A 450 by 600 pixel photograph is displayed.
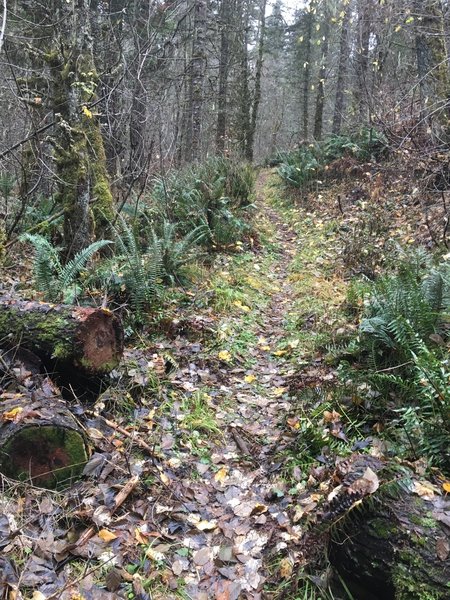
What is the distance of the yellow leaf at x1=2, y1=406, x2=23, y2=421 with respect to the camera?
9.52 feet

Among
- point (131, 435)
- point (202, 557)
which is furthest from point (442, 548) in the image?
point (131, 435)

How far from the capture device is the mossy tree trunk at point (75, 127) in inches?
226

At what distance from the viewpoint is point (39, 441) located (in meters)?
2.89

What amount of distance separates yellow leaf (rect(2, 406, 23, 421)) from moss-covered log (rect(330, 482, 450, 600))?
2052 millimetres

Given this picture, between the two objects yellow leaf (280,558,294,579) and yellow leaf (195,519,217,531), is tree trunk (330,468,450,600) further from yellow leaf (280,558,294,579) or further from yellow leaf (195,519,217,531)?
yellow leaf (195,519,217,531)

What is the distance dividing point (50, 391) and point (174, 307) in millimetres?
2442

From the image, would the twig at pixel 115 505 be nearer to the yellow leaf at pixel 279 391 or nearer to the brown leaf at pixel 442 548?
the yellow leaf at pixel 279 391

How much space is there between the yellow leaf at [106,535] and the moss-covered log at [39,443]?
0.44 m

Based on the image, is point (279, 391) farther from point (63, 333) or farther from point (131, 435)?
point (63, 333)

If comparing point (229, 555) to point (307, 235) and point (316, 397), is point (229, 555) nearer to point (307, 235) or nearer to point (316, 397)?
point (316, 397)

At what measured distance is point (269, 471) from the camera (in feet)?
11.4

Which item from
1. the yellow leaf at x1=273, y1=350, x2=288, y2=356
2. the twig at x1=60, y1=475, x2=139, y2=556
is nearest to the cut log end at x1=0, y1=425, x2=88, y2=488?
the twig at x1=60, y1=475, x2=139, y2=556

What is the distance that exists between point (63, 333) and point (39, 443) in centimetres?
102

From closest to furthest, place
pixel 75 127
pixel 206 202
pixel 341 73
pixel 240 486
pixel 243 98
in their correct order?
pixel 240 486 < pixel 75 127 < pixel 206 202 < pixel 341 73 < pixel 243 98
